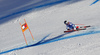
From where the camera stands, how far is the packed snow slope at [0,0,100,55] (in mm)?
5020

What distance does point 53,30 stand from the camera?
643 centimetres

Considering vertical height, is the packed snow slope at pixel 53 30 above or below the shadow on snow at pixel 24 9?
below

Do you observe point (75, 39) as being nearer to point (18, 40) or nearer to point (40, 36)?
point (40, 36)

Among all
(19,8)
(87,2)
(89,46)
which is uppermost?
(19,8)

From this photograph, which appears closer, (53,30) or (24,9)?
(53,30)

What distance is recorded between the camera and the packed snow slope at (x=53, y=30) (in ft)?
16.5

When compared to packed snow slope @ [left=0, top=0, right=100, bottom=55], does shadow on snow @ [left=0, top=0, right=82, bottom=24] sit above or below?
above

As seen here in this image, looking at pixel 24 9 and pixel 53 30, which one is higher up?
pixel 24 9

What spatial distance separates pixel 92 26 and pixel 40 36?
7.80ft

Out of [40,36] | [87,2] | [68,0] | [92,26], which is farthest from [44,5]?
[92,26]

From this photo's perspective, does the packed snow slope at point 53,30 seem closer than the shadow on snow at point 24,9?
Yes

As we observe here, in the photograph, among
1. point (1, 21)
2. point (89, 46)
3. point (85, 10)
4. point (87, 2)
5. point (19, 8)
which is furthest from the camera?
Result: point (19, 8)

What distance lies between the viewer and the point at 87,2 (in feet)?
26.6

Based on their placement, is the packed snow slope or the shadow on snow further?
the shadow on snow
